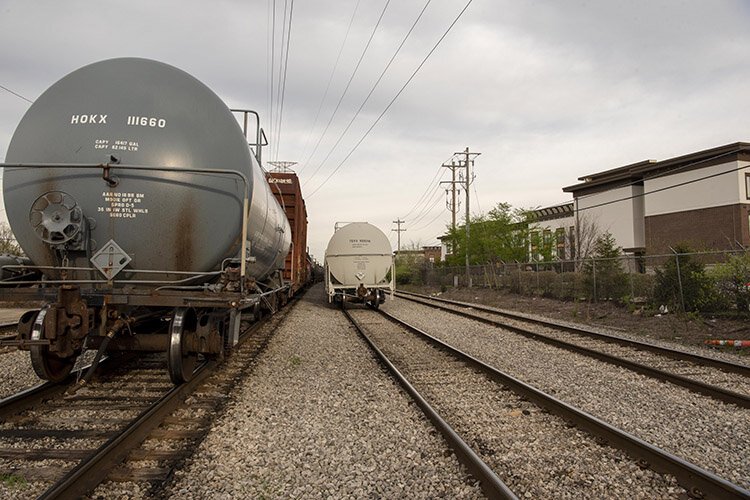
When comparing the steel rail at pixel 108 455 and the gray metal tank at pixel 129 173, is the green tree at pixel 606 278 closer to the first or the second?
the gray metal tank at pixel 129 173

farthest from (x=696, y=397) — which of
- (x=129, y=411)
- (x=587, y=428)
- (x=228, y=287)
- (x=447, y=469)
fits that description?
(x=129, y=411)

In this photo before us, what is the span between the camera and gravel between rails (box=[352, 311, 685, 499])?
3.59 m

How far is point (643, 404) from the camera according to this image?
5812 millimetres

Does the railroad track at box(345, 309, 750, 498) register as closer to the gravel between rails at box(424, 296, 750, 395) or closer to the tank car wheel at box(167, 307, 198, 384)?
the tank car wheel at box(167, 307, 198, 384)

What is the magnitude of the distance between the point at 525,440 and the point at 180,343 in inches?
142

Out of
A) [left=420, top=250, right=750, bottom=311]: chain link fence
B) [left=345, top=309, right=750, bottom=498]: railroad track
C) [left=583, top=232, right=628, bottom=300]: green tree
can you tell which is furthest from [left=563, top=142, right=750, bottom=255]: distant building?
[left=345, top=309, right=750, bottom=498]: railroad track

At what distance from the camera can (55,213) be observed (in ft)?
15.0

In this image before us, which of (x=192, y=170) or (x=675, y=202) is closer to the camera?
(x=192, y=170)

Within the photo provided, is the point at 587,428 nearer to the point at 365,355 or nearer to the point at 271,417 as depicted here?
the point at 271,417

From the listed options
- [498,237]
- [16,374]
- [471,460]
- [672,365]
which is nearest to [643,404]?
[672,365]

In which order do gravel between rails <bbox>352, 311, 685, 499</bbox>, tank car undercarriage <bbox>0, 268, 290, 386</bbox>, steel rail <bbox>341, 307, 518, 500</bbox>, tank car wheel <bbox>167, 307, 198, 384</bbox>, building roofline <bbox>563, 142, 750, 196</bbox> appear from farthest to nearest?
building roofline <bbox>563, 142, 750, 196</bbox> → tank car wheel <bbox>167, 307, 198, 384</bbox> → tank car undercarriage <bbox>0, 268, 290, 386</bbox> → gravel between rails <bbox>352, 311, 685, 499</bbox> → steel rail <bbox>341, 307, 518, 500</bbox>

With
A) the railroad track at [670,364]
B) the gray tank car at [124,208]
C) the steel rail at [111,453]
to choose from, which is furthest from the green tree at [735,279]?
the steel rail at [111,453]

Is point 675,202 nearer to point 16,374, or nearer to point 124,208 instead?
point 124,208

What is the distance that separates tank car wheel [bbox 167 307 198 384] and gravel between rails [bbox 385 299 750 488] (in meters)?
4.55
